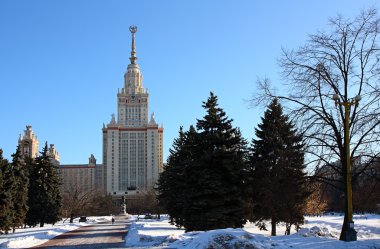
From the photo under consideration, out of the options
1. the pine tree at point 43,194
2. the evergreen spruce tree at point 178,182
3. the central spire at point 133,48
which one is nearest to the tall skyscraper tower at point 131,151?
the central spire at point 133,48

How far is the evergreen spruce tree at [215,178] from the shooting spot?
2827 cm

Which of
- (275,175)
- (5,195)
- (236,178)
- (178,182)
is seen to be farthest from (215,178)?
(5,195)

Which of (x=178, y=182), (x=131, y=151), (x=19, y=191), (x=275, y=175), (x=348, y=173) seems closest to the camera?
(x=348, y=173)

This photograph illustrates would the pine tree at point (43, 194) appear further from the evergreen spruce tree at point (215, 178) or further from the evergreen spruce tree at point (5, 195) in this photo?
the evergreen spruce tree at point (215, 178)

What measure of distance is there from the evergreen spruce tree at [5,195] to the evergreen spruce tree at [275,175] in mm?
19142

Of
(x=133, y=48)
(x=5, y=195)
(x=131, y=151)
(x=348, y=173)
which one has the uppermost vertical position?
(x=133, y=48)

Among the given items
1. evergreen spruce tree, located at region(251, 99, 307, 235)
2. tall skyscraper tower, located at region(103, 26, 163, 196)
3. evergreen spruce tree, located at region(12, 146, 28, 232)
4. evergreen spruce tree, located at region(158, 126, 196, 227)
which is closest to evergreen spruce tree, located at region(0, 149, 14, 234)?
evergreen spruce tree, located at region(12, 146, 28, 232)

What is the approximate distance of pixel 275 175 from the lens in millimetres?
27641

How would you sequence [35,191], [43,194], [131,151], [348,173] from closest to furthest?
[348,173] < [35,191] < [43,194] < [131,151]

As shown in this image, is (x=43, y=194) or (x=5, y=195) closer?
(x=5, y=195)

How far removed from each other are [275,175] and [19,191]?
27.3 metres

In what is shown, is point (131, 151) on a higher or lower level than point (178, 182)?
higher

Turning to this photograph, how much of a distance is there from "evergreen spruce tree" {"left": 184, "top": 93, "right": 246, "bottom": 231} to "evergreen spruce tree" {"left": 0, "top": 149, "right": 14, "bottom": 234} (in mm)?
14889

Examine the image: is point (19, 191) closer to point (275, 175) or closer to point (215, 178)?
point (215, 178)
